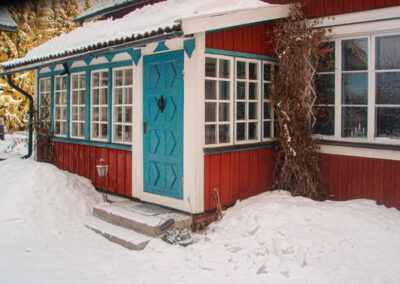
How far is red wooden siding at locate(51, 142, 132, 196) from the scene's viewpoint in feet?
23.7

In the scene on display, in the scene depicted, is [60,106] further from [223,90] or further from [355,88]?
[355,88]

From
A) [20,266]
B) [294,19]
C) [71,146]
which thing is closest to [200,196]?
[20,266]

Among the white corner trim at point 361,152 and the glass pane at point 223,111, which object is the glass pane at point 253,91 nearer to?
the glass pane at point 223,111

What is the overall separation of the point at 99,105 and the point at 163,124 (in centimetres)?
238

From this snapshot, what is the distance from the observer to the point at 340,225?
191 inches

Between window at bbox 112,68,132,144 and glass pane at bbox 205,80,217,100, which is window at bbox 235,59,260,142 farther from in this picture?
window at bbox 112,68,132,144

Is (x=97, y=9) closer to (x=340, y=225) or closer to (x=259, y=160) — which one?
(x=259, y=160)

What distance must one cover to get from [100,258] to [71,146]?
4.71 metres

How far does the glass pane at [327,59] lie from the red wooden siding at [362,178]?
154cm

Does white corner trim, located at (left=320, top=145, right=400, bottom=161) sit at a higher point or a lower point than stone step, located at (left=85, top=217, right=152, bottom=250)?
higher

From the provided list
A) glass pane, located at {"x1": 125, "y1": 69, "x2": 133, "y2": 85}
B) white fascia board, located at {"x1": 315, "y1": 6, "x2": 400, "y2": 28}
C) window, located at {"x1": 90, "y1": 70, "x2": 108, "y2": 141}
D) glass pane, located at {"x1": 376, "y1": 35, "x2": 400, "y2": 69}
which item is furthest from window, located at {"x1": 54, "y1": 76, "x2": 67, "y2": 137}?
glass pane, located at {"x1": 376, "y1": 35, "x2": 400, "y2": 69}

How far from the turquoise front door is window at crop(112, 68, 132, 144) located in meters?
0.72

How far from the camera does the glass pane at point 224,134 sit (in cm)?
607

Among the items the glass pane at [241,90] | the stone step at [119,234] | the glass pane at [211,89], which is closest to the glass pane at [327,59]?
the glass pane at [241,90]
